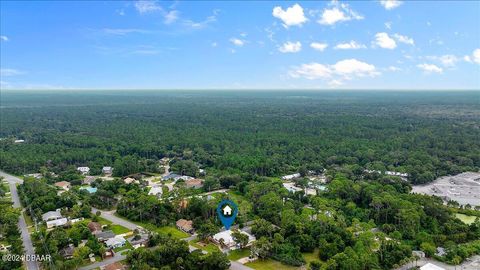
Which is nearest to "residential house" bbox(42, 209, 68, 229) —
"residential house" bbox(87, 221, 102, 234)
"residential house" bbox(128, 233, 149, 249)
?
"residential house" bbox(87, 221, 102, 234)

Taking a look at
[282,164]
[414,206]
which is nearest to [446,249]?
[414,206]

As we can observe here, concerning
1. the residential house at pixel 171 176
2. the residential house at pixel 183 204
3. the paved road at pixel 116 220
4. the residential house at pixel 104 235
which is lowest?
the residential house at pixel 171 176

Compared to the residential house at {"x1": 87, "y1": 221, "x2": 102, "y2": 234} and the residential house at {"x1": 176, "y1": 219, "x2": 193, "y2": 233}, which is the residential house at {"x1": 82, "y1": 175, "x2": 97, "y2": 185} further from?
the residential house at {"x1": 176, "y1": 219, "x2": 193, "y2": 233}

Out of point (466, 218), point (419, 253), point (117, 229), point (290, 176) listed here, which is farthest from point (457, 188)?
point (117, 229)

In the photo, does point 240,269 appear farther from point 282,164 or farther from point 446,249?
point 282,164

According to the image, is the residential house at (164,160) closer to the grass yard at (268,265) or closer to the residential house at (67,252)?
the residential house at (67,252)

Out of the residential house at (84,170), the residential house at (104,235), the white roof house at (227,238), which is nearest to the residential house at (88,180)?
the residential house at (84,170)
